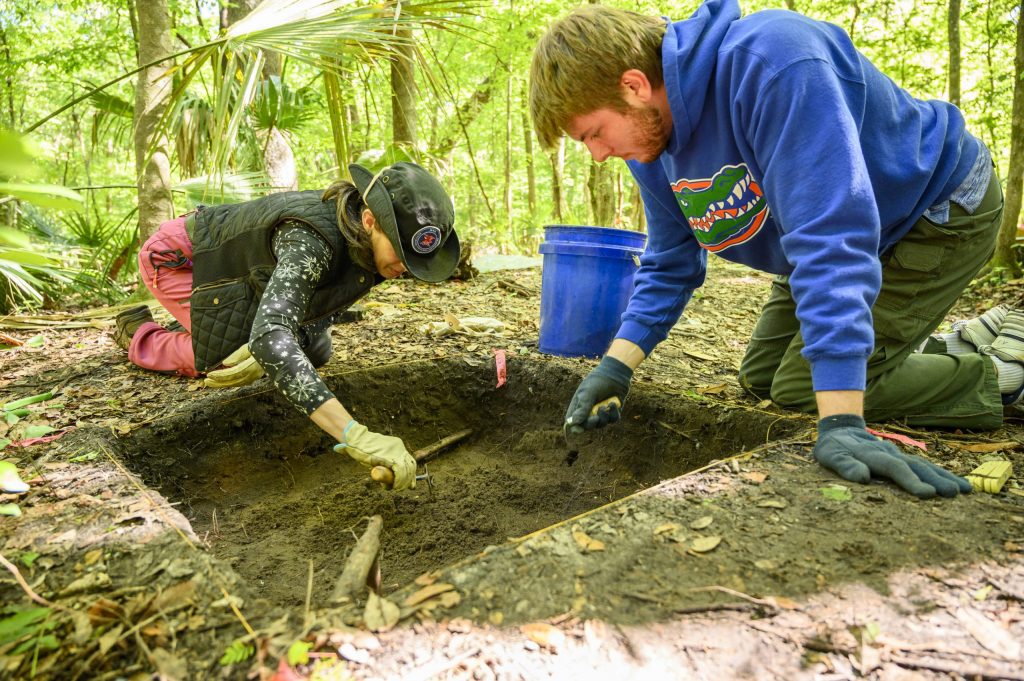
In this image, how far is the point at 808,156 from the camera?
1.65 metres

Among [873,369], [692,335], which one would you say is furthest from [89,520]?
[692,335]

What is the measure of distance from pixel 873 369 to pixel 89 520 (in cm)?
253

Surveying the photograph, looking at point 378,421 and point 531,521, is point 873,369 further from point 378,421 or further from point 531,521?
point 378,421

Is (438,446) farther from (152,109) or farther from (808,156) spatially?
(152,109)

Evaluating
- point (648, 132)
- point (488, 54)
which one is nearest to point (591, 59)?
point (648, 132)

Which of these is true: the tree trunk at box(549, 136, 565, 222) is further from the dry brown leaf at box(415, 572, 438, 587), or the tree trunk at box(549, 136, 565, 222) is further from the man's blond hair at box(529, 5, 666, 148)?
the dry brown leaf at box(415, 572, 438, 587)

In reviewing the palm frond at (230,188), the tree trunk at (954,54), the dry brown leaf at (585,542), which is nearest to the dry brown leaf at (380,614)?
the dry brown leaf at (585,542)

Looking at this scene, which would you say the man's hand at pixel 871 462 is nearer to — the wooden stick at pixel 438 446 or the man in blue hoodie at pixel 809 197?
the man in blue hoodie at pixel 809 197

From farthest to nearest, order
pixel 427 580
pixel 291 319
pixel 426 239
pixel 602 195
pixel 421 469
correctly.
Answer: pixel 602 195 < pixel 421 469 < pixel 426 239 < pixel 291 319 < pixel 427 580

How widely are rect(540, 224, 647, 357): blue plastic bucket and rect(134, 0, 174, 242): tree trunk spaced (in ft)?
9.60

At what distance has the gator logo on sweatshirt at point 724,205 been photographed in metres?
2.01

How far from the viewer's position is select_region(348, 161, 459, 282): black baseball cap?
2252mm

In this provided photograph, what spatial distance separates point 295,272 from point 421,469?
3.84 feet

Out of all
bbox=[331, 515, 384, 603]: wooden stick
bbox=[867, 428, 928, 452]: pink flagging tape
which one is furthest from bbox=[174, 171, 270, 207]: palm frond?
bbox=[867, 428, 928, 452]: pink flagging tape
